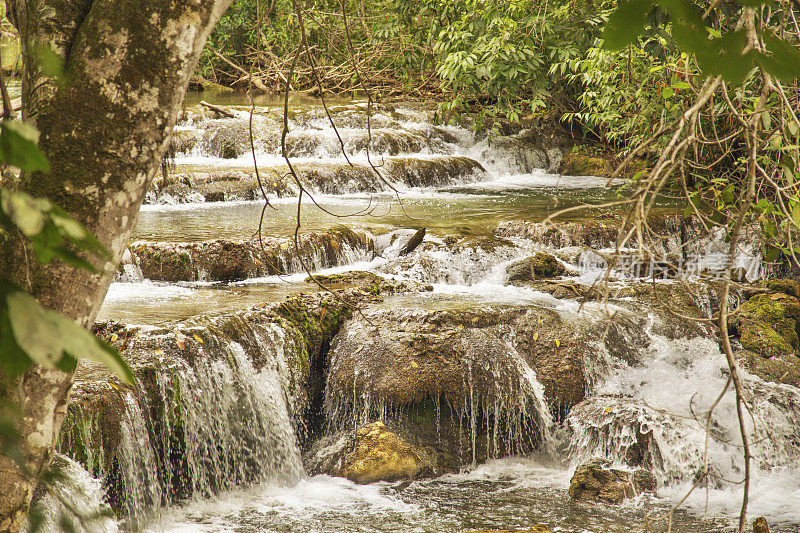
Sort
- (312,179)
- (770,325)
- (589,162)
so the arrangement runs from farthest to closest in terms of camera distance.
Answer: (589,162), (312,179), (770,325)

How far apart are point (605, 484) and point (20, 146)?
4.97 m

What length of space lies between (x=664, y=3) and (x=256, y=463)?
4.86 meters

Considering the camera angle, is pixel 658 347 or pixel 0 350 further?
pixel 658 347

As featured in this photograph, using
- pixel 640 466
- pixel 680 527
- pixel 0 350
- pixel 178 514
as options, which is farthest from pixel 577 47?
pixel 0 350

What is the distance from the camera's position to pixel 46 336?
1.81 ft

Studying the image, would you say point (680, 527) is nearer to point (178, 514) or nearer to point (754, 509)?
point (754, 509)

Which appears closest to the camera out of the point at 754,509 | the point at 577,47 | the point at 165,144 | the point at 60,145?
the point at 60,145

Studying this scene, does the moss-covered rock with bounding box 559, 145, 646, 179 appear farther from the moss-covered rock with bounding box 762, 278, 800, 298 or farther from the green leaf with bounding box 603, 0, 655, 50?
the green leaf with bounding box 603, 0, 655, 50

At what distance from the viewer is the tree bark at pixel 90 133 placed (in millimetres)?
1344

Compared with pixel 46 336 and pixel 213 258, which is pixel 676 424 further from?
pixel 46 336

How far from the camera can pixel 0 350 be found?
56 cm

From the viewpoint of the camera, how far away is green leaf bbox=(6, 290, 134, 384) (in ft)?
1.79

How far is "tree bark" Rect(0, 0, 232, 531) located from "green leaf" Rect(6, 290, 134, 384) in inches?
32.5

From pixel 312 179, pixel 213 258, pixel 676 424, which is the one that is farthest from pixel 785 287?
pixel 312 179
